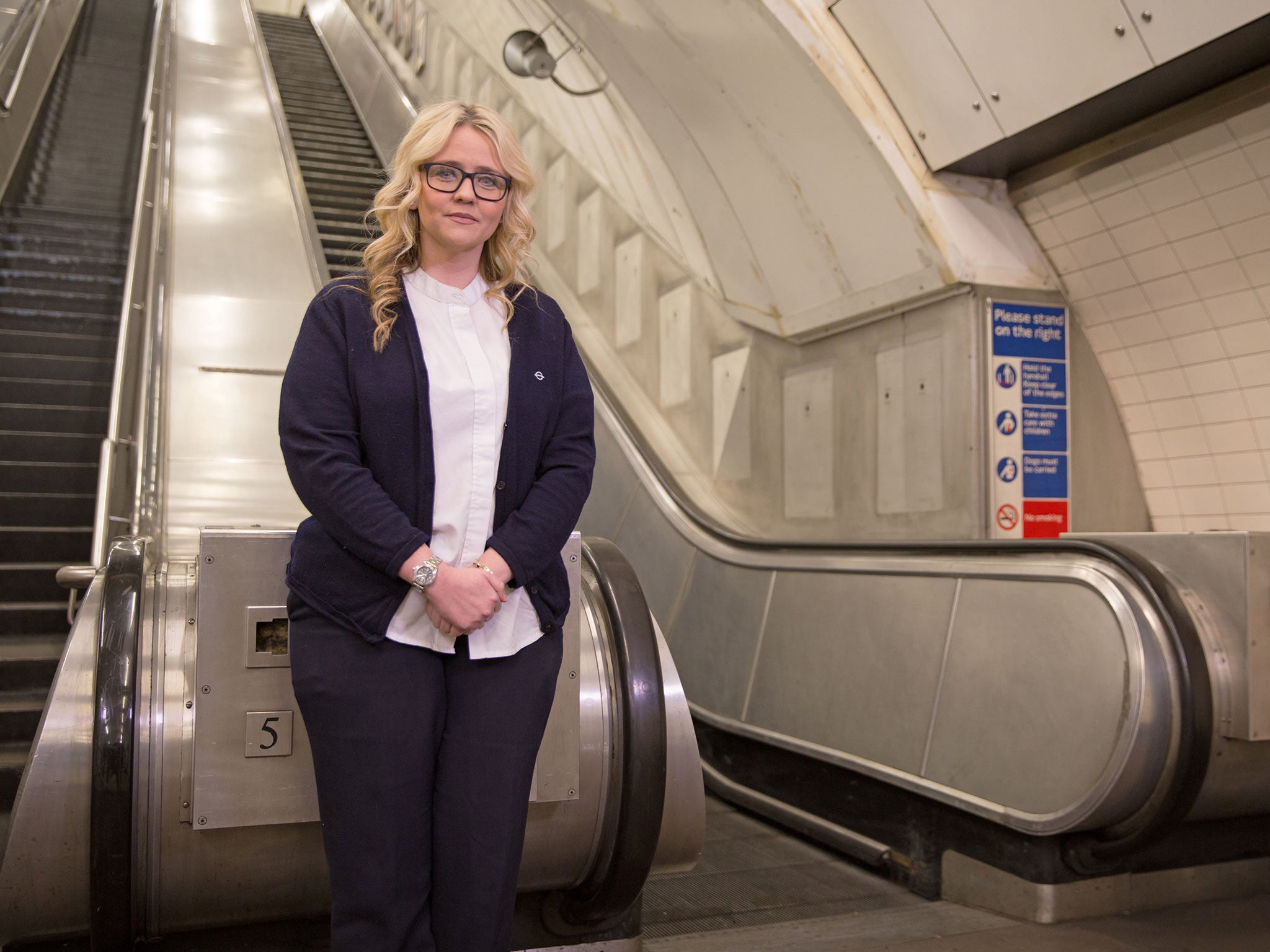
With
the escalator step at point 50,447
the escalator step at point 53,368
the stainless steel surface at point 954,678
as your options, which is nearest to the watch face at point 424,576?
the stainless steel surface at point 954,678

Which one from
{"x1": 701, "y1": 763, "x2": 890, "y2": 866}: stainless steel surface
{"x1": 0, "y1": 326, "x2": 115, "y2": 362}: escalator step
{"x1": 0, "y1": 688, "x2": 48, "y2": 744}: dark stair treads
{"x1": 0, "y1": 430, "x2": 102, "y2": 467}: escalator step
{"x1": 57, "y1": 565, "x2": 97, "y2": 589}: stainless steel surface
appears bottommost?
{"x1": 701, "y1": 763, "x2": 890, "y2": 866}: stainless steel surface

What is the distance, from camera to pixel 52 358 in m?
6.03

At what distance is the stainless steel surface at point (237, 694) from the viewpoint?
200 cm

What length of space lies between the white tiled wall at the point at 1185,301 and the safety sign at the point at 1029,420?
240 millimetres

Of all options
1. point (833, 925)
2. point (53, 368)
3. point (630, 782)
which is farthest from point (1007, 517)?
point (53, 368)

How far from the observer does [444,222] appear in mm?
1770

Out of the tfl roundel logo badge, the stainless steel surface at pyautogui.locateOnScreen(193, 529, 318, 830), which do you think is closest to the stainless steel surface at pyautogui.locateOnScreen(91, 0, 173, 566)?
the stainless steel surface at pyautogui.locateOnScreen(193, 529, 318, 830)

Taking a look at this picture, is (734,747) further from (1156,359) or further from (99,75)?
(99,75)

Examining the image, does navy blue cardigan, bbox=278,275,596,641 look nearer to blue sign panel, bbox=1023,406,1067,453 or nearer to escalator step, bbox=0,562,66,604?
escalator step, bbox=0,562,66,604

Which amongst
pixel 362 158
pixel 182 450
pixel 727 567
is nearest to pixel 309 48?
pixel 362 158

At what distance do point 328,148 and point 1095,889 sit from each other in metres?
9.82

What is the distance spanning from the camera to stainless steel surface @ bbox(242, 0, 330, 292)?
759 centimetres

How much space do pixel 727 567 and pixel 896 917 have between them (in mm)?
2149

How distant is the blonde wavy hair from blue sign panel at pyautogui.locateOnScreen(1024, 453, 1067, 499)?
11.6 ft
